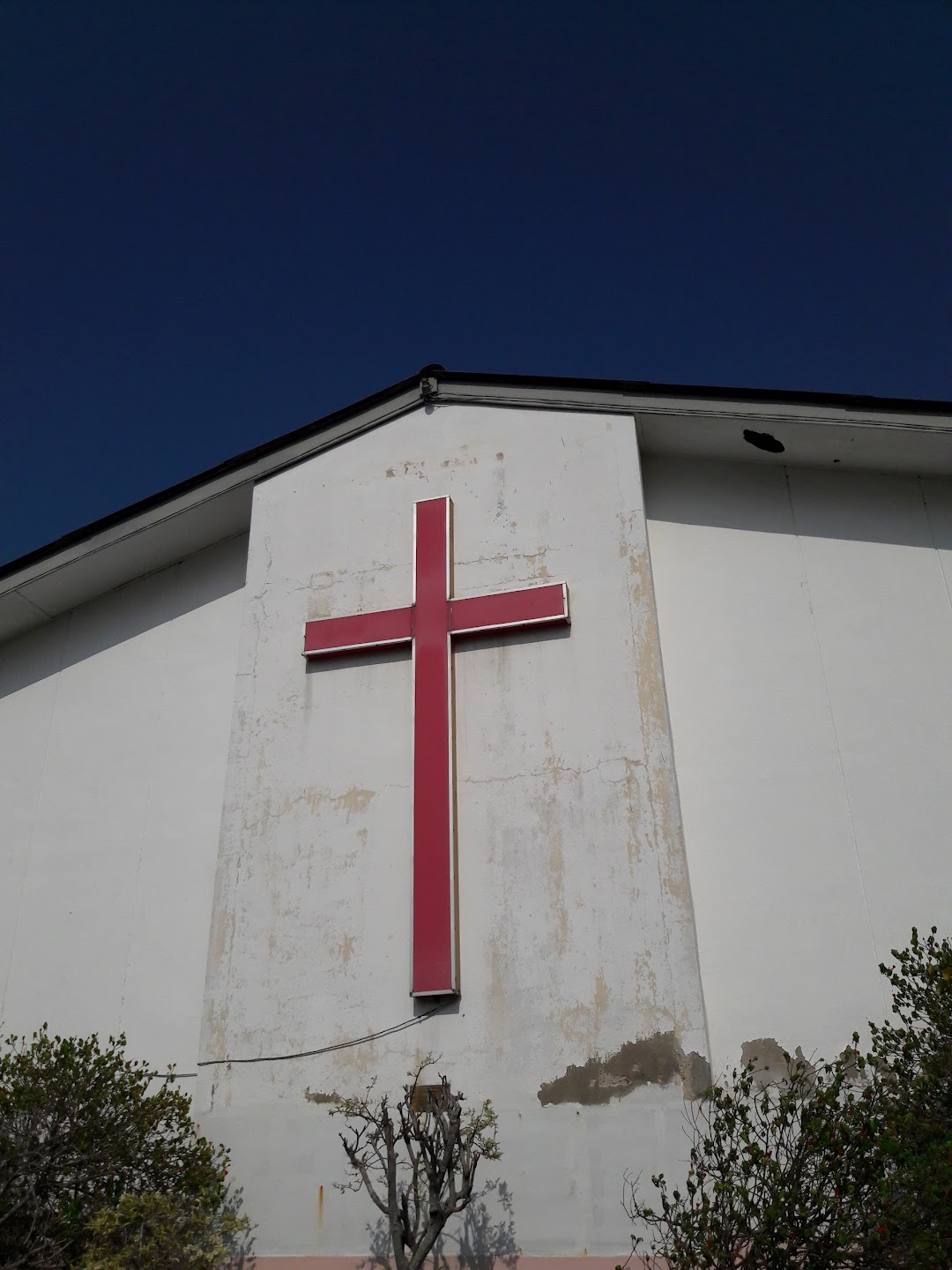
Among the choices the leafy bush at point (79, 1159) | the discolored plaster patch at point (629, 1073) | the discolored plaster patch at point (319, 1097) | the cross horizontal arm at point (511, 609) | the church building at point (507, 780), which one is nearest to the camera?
the leafy bush at point (79, 1159)

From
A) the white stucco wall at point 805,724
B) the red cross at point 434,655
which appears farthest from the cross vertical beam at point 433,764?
the white stucco wall at point 805,724

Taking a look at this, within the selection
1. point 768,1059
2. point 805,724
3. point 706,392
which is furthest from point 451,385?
point 768,1059

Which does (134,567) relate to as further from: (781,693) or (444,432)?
(781,693)

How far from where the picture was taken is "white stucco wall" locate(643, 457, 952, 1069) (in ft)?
22.5

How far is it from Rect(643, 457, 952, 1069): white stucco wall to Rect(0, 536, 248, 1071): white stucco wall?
12.4ft

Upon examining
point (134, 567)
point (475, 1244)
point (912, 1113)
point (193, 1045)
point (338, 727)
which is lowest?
point (475, 1244)

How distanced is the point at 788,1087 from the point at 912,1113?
62.8 inches

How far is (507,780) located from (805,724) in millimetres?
2117

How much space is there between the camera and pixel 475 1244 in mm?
6211

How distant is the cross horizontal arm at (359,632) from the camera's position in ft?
26.8

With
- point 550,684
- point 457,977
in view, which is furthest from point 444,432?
point 457,977

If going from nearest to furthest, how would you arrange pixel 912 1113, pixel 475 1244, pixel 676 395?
1. pixel 912 1113
2. pixel 475 1244
3. pixel 676 395

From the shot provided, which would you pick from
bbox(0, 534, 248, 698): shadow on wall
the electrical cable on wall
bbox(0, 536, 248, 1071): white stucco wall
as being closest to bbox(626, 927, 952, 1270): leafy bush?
the electrical cable on wall

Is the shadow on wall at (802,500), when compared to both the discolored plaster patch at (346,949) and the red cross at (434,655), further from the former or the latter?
the discolored plaster patch at (346,949)
